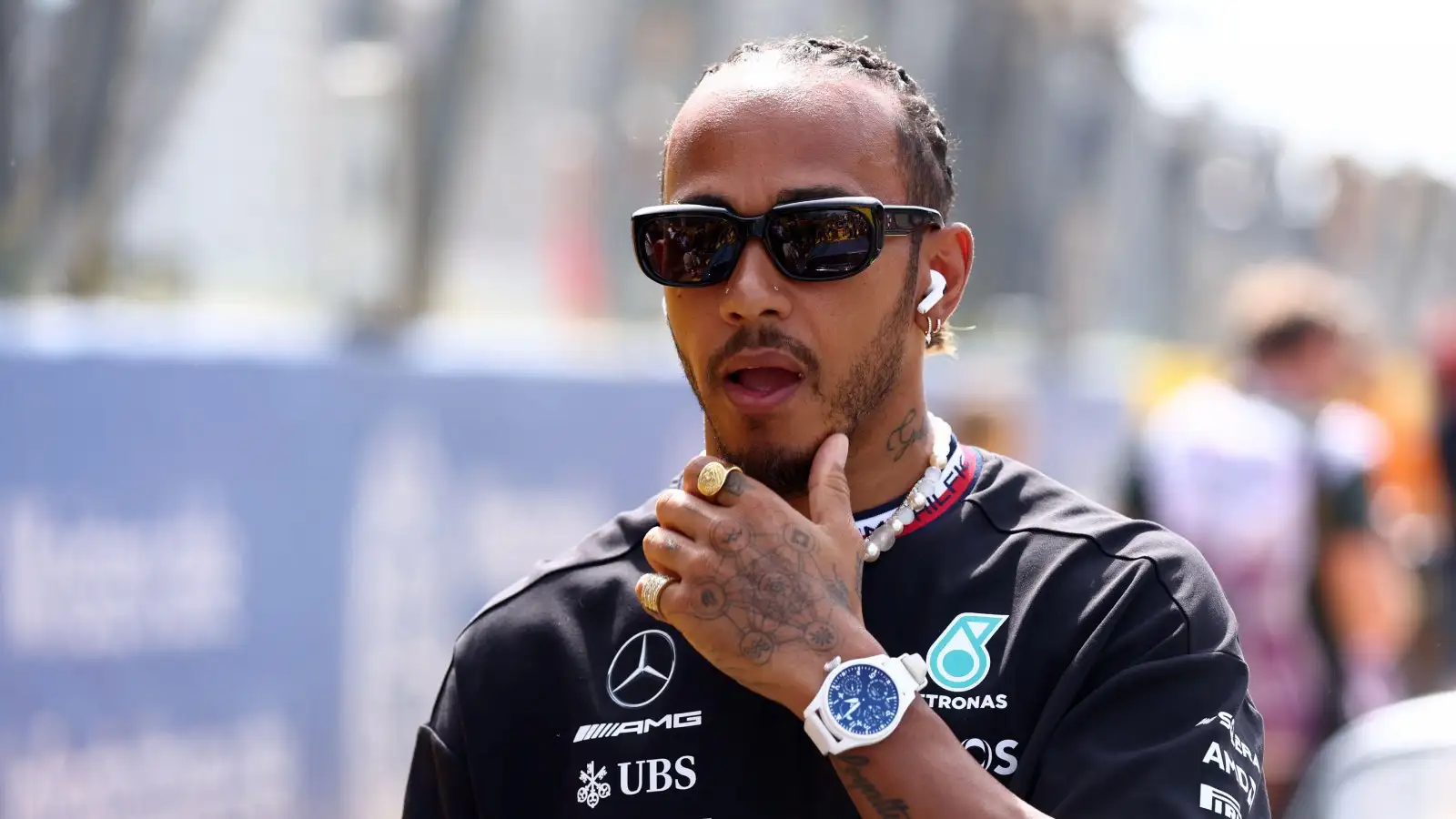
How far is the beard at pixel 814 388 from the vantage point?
82.4 inches

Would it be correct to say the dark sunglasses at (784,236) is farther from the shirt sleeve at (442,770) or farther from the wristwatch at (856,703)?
the shirt sleeve at (442,770)

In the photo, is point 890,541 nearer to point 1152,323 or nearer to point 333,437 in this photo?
point 333,437

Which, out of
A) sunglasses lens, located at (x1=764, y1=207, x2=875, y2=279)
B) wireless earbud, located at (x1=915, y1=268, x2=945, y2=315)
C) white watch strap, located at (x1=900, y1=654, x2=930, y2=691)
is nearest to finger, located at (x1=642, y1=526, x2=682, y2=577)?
white watch strap, located at (x1=900, y1=654, x2=930, y2=691)

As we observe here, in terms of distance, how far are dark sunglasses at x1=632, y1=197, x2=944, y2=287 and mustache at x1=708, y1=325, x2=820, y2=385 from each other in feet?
0.24

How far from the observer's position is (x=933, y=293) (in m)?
2.26

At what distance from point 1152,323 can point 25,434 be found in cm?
1023

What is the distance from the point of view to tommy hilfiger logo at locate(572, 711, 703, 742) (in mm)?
2084

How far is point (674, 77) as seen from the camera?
752cm

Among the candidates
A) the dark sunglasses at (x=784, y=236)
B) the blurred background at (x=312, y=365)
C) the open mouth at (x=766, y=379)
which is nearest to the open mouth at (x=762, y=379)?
the open mouth at (x=766, y=379)

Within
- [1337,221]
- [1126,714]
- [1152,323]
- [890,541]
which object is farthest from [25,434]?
[1337,221]

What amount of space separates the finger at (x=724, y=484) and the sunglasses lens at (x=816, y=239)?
11.8 inches

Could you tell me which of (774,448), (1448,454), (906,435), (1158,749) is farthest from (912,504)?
(1448,454)

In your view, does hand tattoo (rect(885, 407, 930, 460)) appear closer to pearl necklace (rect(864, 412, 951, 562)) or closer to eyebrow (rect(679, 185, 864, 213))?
pearl necklace (rect(864, 412, 951, 562))

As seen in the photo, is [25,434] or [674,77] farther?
[674,77]
